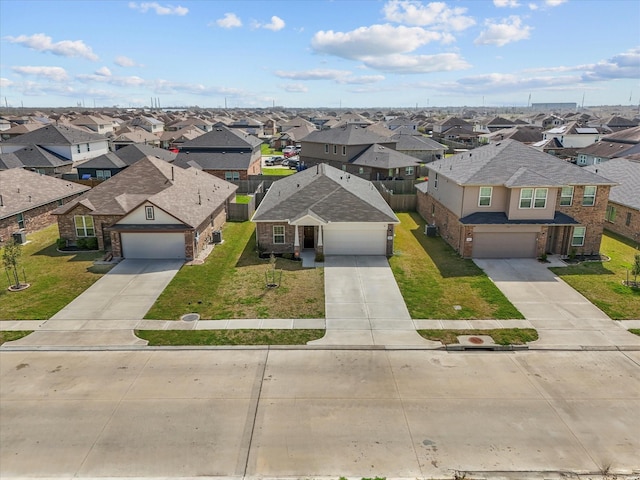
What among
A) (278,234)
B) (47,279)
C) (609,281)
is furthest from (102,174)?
(609,281)

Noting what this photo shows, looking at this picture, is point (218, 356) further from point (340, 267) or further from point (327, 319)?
point (340, 267)

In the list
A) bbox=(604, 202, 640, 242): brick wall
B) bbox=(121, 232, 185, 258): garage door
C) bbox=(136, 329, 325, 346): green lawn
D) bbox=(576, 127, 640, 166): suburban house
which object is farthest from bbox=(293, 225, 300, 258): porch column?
bbox=(576, 127, 640, 166): suburban house

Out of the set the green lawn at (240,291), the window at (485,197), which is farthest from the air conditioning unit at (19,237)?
the window at (485,197)

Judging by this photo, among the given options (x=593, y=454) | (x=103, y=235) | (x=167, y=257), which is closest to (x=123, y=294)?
(x=167, y=257)

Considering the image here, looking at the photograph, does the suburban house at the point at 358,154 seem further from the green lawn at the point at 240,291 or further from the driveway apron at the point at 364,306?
the green lawn at the point at 240,291

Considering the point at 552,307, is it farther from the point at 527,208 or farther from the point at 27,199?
the point at 27,199

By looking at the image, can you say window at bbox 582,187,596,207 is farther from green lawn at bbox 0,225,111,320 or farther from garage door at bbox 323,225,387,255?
green lawn at bbox 0,225,111,320

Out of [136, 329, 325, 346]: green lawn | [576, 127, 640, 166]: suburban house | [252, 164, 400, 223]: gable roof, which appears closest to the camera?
[136, 329, 325, 346]: green lawn

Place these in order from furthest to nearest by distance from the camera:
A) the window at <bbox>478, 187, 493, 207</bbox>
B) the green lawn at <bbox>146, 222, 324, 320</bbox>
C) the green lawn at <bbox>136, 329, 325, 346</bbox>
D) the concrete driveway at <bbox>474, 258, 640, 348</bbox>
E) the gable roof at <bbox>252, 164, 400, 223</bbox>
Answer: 1. the gable roof at <bbox>252, 164, 400, 223</bbox>
2. the window at <bbox>478, 187, 493, 207</bbox>
3. the green lawn at <bbox>146, 222, 324, 320</bbox>
4. the concrete driveway at <bbox>474, 258, 640, 348</bbox>
5. the green lawn at <bbox>136, 329, 325, 346</bbox>
